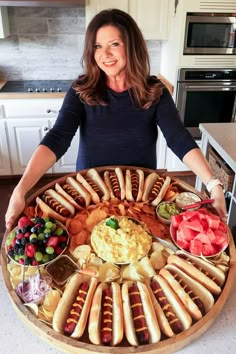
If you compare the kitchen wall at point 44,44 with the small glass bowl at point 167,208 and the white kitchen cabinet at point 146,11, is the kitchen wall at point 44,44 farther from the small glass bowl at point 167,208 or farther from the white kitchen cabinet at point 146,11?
the small glass bowl at point 167,208

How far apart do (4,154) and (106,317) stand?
249cm

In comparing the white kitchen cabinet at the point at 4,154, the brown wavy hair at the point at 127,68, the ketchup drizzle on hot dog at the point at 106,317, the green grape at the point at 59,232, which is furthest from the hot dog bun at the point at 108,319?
the white kitchen cabinet at the point at 4,154

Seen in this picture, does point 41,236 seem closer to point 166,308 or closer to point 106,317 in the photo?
point 106,317

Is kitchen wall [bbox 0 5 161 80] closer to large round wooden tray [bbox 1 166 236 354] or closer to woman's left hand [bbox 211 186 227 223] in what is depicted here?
woman's left hand [bbox 211 186 227 223]

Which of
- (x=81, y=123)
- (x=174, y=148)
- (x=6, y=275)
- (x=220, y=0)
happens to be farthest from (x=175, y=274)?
(x=220, y=0)

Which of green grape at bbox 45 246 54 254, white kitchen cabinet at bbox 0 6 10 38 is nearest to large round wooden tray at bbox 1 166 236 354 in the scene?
green grape at bbox 45 246 54 254

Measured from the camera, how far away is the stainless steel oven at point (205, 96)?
275 centimetres

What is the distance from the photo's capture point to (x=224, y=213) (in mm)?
1090

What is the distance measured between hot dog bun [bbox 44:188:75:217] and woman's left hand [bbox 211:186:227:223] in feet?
1.69

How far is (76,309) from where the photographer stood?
80 cm

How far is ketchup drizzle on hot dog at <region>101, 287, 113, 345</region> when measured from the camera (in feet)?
2.44

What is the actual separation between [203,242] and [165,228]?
166mm

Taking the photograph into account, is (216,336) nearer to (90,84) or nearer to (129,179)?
(129,179)

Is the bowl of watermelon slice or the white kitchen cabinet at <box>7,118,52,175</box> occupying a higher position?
the bowl of watermelon slice
